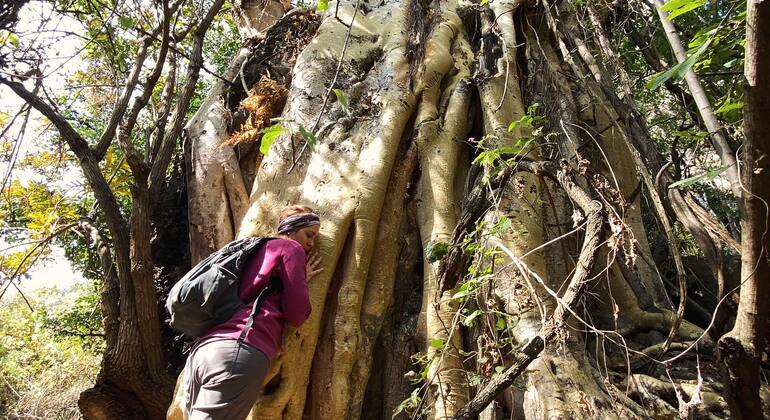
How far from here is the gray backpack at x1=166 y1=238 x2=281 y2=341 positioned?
2.41m

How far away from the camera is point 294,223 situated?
9.78ft

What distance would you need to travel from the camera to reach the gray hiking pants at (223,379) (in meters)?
2.24

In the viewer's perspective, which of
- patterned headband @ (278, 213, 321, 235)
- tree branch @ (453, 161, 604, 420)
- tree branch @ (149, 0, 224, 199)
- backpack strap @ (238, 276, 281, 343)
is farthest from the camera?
tree branch @ (149, 0, 224, 199)

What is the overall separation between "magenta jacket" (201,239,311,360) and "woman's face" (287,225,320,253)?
0.33 m

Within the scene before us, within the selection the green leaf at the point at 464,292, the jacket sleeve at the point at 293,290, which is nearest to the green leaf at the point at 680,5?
the green leaf at the point at 464,292

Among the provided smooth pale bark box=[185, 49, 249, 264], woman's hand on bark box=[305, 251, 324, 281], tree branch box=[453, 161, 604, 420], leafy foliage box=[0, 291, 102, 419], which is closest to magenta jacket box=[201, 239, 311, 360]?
woman's hand on bark box=[305, 251, 324, 281]

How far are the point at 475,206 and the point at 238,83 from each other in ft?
9.11

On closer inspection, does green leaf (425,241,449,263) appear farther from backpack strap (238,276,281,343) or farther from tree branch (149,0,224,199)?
tree branch (149,0,224,199)

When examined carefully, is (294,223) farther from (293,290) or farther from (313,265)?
(293,290)

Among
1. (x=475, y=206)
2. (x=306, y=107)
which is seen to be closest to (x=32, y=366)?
(x=306, y=107)

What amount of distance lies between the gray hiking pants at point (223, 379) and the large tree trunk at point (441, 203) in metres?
0.52

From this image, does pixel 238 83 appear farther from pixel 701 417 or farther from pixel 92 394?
pixel 701 417

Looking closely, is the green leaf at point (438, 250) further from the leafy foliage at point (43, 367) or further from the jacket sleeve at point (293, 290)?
the leafy foliage at point (43, 367)

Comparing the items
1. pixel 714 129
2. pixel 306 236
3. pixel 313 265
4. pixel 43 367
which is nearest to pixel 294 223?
pixel 306 236
